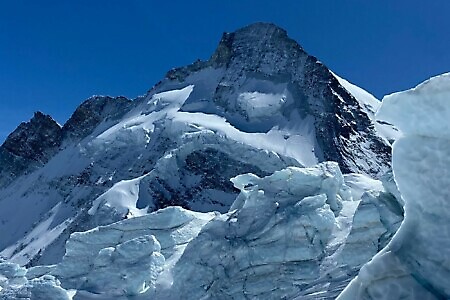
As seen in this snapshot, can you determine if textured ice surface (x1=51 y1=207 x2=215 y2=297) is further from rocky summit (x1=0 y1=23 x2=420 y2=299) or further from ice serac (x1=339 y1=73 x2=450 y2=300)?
ice serac (x1=339 y1=73 x2=450 y2=300)

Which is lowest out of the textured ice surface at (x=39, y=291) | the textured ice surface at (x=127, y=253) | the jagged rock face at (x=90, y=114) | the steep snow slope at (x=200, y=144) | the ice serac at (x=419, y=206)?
the ice serac at (x=419, y=206)

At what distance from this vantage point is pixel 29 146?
292 feet

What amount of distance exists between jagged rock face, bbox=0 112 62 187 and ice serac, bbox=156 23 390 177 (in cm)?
2012

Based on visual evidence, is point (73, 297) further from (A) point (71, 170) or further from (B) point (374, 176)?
(A) point (71, 170)

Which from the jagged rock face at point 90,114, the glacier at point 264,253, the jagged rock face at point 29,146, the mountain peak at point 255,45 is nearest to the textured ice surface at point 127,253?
the glacier at point 264,253

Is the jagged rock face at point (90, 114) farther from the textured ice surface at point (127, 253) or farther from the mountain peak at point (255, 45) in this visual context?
the textured ice surface at point (127, 253)

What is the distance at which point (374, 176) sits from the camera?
63.0 m

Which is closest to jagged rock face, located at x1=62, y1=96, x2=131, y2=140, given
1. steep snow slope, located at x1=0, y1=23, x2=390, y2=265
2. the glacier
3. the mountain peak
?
steep snow slope, located at x1=0, y1=23, x2=390, y2=265

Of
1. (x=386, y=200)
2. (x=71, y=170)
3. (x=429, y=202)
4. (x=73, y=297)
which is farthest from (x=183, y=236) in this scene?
(x=71, y=170)

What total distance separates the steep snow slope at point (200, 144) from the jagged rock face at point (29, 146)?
301cm

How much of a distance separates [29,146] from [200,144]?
126ft

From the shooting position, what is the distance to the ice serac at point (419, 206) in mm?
5289

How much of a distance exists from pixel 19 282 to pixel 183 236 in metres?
8.91

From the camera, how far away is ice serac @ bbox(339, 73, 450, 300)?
Answer: 5.29 m
